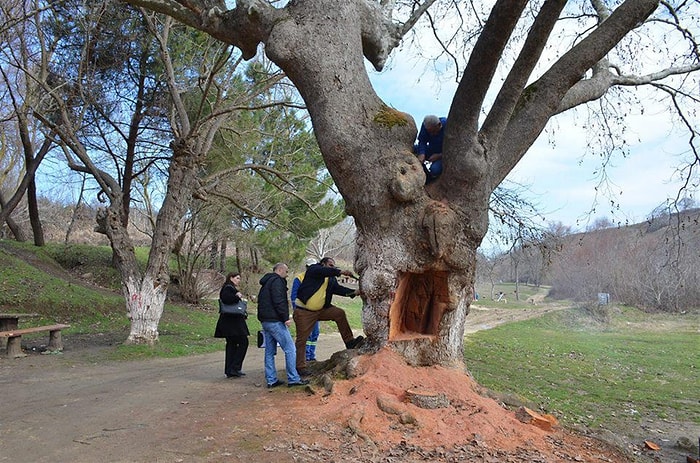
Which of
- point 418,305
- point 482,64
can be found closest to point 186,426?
point 418,305

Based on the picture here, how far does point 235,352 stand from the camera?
7633 mm

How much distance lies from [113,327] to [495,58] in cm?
1185

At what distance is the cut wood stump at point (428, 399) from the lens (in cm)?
506

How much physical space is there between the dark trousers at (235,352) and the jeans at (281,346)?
1059 mm

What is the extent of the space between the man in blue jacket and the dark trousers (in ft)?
12.4

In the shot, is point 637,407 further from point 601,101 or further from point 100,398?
point 100,398

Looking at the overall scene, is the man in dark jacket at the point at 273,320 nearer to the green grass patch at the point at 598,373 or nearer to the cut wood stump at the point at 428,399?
the cut wood stump at the point at 428,399

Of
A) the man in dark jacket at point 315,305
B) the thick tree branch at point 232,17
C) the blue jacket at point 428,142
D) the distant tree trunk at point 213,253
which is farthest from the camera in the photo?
the distant tree trunk at point 213,253

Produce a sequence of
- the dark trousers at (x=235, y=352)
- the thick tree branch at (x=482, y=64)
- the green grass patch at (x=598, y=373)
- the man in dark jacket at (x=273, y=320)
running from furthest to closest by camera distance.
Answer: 1. the dark trousers at (x=235, y=352)
2. the green grass patch at (x=598, y=373)
3. the man in dark jacket at (x=273, y=320)
4. the thick tree branch at (x=482, y=64)

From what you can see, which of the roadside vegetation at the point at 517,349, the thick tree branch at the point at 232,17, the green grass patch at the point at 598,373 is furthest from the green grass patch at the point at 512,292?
the thick tree branch at the point at 232,17

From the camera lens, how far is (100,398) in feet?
20.3

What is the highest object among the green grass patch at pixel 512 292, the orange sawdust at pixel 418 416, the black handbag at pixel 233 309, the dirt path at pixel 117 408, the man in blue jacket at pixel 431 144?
the man in blue jacket at pixel 431 144

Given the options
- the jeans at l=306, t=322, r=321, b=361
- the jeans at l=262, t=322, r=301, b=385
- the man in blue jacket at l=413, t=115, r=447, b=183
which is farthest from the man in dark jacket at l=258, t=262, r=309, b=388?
the man in blue jacket at l=413, t=115, r=447, b=183

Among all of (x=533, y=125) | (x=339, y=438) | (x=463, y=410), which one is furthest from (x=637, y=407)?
(x=339, y=438)
